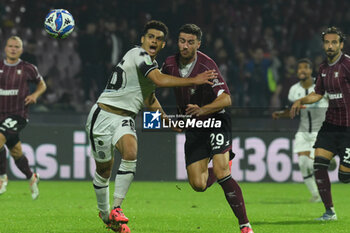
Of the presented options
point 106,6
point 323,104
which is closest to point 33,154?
point 106,6

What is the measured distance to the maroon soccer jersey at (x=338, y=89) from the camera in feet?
29.8

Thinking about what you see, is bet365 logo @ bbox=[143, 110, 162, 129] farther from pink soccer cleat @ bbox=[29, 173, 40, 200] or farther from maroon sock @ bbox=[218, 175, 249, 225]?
pink soccer cleat @ bbox=[29, 173, 40, 200]

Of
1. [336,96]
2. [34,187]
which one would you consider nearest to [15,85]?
[34,187]

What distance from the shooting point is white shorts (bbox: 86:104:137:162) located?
7508 mm

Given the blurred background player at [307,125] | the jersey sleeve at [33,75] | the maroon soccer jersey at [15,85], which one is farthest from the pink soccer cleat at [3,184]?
the blurred background player at [307,125]

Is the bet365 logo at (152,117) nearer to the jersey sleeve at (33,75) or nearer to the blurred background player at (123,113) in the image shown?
the blurred background player at (123,113)

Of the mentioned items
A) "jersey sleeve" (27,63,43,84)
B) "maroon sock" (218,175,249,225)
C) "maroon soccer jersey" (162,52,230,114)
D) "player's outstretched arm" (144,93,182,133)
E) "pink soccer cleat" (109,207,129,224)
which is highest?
"maroon soccer jersey" (162,52,230,114)

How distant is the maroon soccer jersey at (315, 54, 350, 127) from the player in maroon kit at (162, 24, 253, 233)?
6.20 feet

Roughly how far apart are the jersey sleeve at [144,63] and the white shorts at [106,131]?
21.0 inches

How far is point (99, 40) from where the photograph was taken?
53.6 ft

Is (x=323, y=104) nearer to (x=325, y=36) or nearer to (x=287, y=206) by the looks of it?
(x=287, y=206)

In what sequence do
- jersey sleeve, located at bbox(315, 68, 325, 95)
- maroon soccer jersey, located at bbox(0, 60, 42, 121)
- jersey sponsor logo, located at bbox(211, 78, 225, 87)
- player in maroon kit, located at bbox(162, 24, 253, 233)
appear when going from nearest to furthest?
player in maroon kit, located at bbox(162, 24, 253, 233)
jersey sponsor logo, located at bbox(211, 78, 225, 87)
jersey sleeve, located at bbox(315, 68, 325, 95)
maroon soccer jersey, located at bbox(0, 60, 42, 121)

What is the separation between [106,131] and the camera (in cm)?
753

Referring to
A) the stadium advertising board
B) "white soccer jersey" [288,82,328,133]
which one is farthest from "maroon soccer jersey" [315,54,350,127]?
the stadium advertising board
